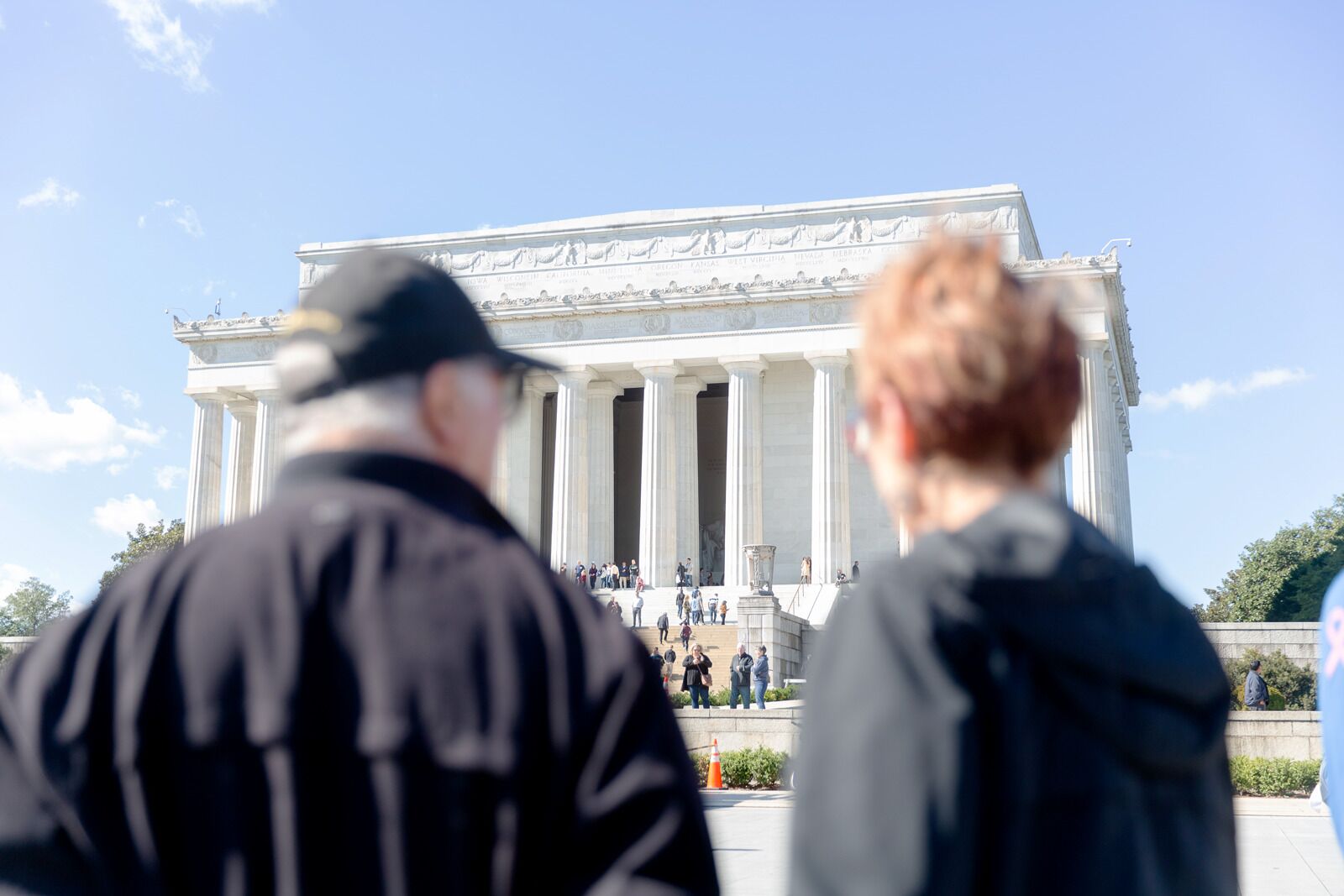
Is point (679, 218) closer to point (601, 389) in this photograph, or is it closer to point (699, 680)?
point (601, 389)

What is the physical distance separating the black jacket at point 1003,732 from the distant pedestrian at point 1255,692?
28168mm

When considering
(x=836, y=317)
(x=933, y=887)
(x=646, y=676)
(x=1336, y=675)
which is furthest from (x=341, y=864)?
(x=836, y=317)

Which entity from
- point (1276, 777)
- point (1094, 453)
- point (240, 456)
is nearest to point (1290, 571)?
point (1094, 453)

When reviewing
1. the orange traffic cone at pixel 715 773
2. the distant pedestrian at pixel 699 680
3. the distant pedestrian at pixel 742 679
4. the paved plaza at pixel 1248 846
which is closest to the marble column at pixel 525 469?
the distant pedestrian at pixel 742 679

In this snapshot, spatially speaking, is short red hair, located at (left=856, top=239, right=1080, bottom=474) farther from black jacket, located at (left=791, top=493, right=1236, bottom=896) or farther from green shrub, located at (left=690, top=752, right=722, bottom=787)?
green shrub, located at (left=690, top=752, right=722, bottom=787)

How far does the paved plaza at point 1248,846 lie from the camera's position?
12656 mm

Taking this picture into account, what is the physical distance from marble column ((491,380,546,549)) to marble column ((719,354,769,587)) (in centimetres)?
974

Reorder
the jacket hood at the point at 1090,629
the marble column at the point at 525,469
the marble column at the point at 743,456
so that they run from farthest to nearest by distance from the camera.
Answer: the marble column at the point at 525,469, the marble column at the point at 743,456, the jacket hood at the point at 1090,629

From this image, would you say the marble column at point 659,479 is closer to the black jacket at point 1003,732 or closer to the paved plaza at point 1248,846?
the paved plaza at point 1248,846

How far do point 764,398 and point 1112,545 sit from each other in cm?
5701

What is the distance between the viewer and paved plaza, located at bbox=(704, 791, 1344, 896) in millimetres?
12656

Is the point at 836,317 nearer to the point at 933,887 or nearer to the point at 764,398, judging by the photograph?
the point at 764,398

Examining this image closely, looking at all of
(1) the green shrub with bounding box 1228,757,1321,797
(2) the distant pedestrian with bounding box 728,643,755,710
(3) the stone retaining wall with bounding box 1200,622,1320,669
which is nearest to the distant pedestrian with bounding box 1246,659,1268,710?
(1) the green shrub with bounding box 1228,757,1321,797

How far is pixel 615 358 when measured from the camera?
56.4m
